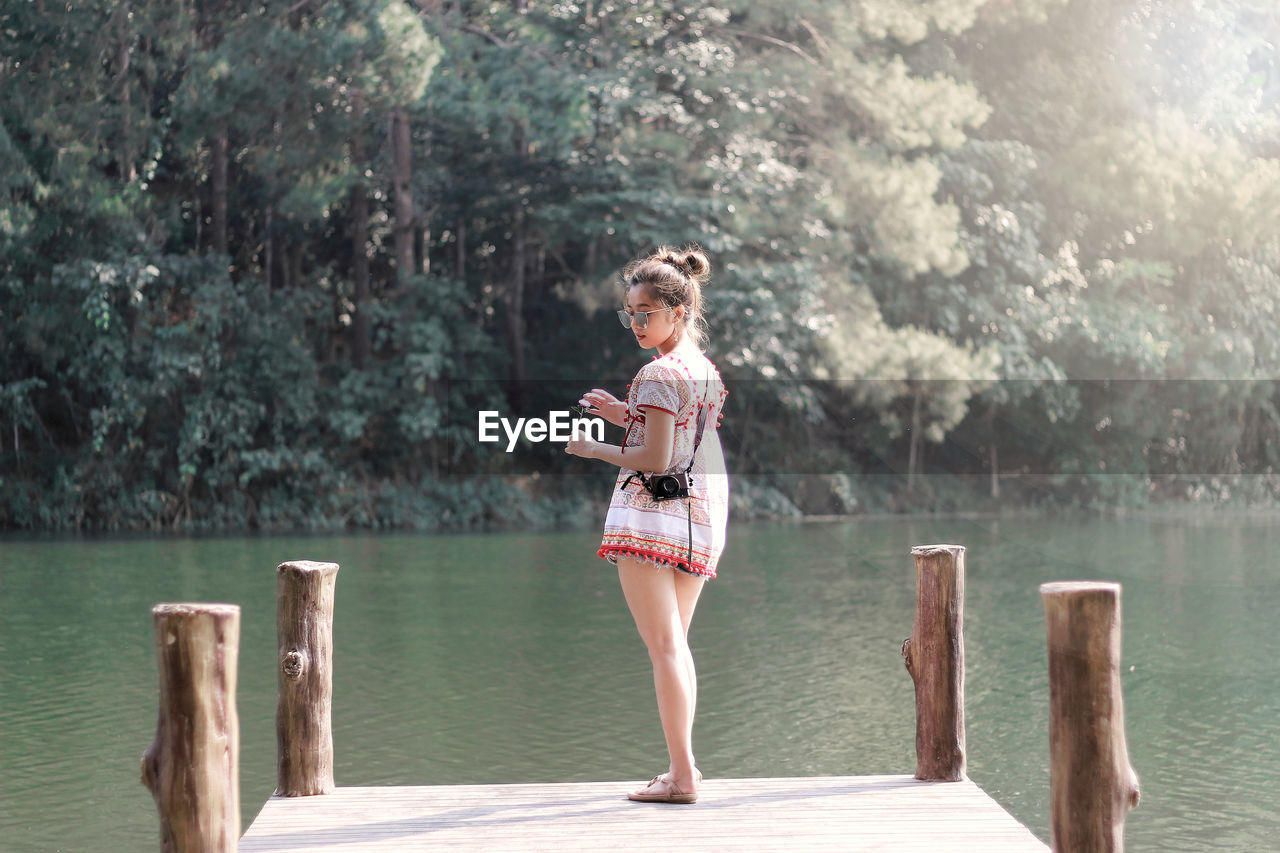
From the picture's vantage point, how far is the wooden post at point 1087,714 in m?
3.78

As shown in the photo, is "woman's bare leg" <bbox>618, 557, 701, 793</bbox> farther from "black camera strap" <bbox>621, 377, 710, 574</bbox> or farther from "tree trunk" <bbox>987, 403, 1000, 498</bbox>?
"tree trunk" <bbox>987, 403, 1000, 498</bbox>

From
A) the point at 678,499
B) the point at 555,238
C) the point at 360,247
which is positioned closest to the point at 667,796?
the point at 678,499

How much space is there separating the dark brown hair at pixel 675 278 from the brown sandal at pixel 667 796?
1.30 meters

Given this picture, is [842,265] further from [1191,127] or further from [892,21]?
[1191,127]

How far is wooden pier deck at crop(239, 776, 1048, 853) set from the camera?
4.25 m

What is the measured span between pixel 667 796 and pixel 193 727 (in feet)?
5.18

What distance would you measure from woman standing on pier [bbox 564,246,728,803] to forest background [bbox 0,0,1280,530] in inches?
631

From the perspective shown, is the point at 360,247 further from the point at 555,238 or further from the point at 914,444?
the point at 914,444

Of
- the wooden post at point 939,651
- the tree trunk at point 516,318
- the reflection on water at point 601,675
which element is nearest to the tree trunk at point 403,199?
the tree trunk at point 516,318

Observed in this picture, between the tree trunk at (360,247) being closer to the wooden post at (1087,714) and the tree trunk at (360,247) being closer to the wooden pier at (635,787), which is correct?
the wooden pier at (635,787)

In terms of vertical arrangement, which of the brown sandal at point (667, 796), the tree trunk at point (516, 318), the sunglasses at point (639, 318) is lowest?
the brown sandal at point (667, 796)

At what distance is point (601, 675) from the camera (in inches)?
396

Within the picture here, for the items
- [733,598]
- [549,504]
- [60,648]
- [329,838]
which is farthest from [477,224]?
[329,838]

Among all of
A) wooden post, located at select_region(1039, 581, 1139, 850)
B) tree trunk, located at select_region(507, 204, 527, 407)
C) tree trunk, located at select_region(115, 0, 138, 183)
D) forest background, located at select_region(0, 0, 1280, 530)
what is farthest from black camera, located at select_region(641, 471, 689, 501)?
tree trunk, located at select_region(507, 204, 527, 407)
